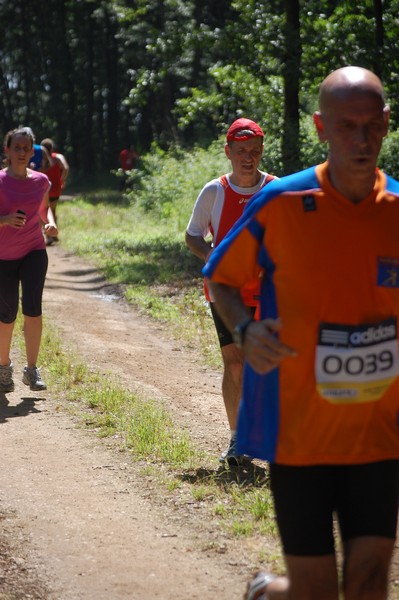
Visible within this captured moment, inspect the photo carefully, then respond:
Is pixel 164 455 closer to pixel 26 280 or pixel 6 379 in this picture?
pixel 26 280

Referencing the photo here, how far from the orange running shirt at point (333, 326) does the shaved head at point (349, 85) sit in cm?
25

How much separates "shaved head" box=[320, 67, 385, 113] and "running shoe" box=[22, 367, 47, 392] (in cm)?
597

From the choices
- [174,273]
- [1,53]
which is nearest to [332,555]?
[174,273]

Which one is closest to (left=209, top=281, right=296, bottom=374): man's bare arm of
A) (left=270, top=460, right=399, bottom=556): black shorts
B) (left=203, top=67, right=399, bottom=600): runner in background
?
(left=203, top=67, right=399, bottom=600): runner in background

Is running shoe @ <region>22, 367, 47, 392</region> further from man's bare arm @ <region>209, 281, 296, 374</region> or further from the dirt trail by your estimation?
man's bare arm @ <region>209, 281, 296, 374</region>

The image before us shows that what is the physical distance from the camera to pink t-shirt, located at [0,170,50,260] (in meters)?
8.49

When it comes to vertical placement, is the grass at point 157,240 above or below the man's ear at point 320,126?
below

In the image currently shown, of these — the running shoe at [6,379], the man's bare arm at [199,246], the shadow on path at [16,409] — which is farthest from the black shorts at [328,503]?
the running shoe at [6,379]

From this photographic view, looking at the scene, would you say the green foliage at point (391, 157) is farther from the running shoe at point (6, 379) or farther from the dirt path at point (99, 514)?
the running shoe at point (6, 379)

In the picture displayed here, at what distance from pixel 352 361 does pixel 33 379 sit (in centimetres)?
599

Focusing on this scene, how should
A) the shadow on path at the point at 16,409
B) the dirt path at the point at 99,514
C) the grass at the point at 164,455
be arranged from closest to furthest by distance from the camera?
the dirt path at the point at 99,514
the grass at the point at 164,455
the shadow on path at the point at 16,409

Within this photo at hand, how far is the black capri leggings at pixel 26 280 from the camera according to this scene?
28.1ft

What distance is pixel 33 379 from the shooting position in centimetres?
884

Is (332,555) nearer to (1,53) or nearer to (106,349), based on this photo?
(106,349)
